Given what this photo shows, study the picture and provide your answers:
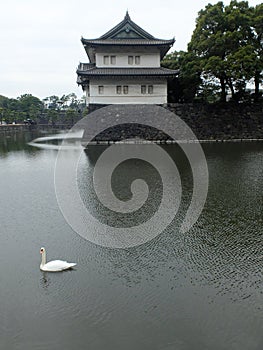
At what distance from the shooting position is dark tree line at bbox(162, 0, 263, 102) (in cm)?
2391

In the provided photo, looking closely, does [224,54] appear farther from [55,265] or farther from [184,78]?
[55,265]

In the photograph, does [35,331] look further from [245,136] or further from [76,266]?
[245,136]

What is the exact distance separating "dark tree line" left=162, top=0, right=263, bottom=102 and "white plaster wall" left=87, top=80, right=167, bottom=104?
2.43 meters

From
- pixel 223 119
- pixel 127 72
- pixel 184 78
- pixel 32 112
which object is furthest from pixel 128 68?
pixel 32 112

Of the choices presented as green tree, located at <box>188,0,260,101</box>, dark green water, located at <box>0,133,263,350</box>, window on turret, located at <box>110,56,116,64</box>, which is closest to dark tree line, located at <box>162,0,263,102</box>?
green tree, located at <box>188,0,260,101</box>

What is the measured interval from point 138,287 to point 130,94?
22.6 metres

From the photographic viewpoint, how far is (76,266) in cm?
627

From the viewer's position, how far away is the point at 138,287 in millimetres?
5477

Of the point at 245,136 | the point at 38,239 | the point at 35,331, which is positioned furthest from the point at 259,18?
the point at 35,331

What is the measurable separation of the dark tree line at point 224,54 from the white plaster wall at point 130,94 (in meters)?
2.43

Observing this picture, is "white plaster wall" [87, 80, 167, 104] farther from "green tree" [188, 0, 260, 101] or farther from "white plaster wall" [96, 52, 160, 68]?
"green tree" [188, 0, 260, 101]

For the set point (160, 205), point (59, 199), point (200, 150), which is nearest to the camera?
point (160, 205)

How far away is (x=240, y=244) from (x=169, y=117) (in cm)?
2021

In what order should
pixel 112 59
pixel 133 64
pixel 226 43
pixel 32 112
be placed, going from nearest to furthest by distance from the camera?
1. pixel 226 43
2. pixel 112 59
3. pixel 133 64
4. pixel 32 112
